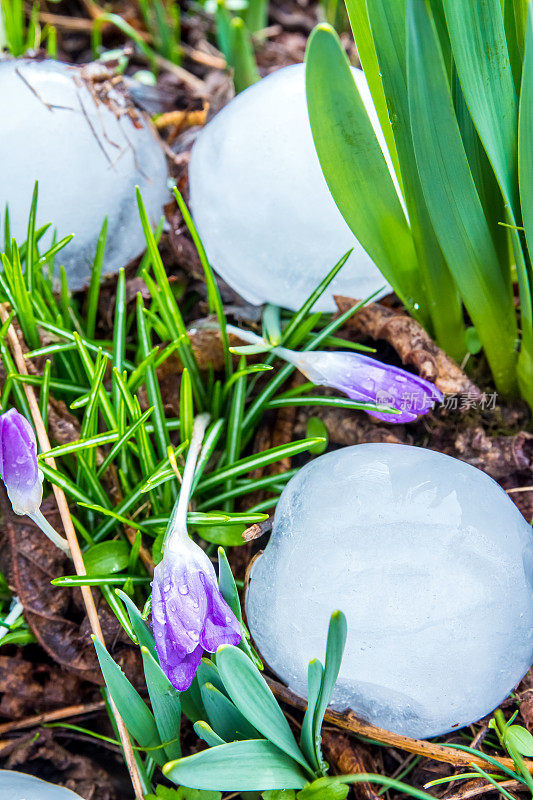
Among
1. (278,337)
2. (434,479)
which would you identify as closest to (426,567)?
(434,479)

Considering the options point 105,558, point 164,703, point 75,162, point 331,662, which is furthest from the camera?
point 75,162

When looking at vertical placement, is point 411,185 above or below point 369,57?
below

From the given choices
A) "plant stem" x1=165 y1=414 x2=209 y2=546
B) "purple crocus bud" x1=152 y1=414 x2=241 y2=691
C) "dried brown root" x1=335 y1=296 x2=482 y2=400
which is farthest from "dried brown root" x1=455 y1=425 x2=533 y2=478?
"purple crocus bud" x1=152 y1=414 x2=241 y2=691

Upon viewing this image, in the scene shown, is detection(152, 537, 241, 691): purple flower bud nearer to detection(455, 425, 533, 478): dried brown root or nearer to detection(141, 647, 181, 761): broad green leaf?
detection(141, 647, 181, 761): broad green leaf

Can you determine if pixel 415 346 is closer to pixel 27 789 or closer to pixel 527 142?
pixel 527 142

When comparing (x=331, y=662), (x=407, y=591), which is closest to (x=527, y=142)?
(x=407, y=591)

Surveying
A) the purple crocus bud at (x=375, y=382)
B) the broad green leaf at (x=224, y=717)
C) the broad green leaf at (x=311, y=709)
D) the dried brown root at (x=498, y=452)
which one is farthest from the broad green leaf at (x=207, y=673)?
the dried brown root at (x=498, y=452)

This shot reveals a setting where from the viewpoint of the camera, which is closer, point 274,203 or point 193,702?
point 193,702

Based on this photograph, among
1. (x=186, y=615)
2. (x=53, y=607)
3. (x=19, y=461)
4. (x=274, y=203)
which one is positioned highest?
(x=274, y=203)
